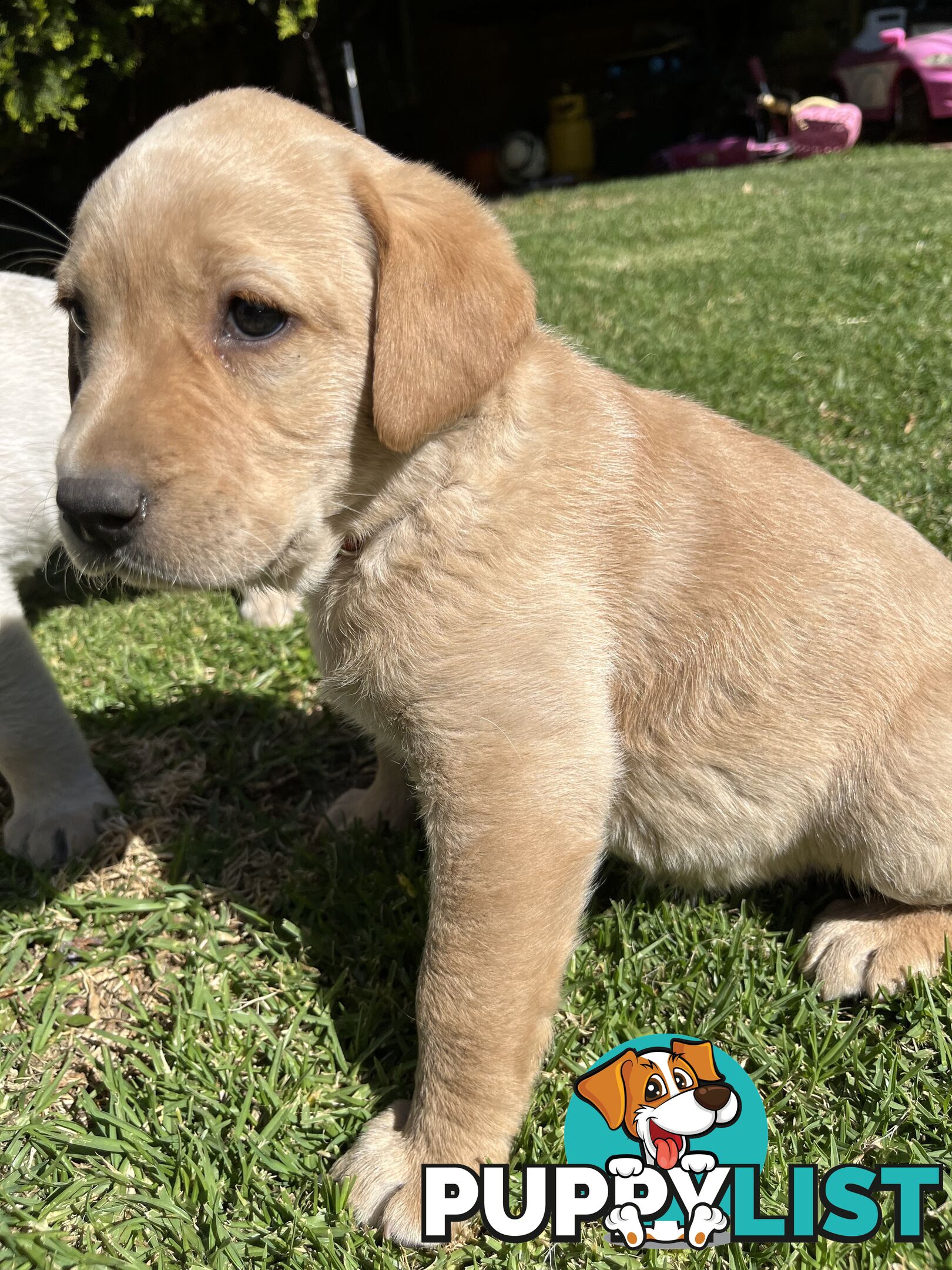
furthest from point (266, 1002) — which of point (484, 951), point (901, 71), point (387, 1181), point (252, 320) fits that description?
point (901, 71)

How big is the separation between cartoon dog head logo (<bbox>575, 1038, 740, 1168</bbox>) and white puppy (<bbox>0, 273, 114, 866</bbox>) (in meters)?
1.84

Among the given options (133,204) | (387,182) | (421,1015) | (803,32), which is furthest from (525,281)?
(803,32)

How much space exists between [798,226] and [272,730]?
9107mm

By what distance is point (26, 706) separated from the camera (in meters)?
3.20

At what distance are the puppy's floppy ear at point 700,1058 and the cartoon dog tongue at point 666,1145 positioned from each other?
142 mm

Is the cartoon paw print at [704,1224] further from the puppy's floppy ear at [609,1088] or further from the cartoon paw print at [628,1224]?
the puppy's floppy ear at [609,1088]

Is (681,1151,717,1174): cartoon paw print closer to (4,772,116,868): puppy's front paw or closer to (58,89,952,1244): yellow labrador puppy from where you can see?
(58,89,952,1244): yellow labrador puppy

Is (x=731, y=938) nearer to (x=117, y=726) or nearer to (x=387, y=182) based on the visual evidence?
(x=387, y=182)

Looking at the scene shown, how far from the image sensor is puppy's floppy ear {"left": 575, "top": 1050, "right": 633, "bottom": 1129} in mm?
2145

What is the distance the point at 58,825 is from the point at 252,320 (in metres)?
1.94

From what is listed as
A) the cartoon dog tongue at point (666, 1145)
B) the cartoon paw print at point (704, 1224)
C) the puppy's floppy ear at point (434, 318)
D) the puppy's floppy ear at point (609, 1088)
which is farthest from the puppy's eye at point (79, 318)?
the cartoon paw print at point (704, 1224)

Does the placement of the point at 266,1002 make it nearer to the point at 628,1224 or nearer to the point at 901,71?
the point at 628,1224

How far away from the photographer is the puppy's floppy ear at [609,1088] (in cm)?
214

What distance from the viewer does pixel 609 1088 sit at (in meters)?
2.19
